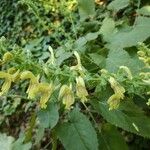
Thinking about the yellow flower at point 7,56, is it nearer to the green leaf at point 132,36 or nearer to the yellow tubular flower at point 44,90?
the yellow tubular flower at point 44,90

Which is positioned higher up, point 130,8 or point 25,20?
point 25,20

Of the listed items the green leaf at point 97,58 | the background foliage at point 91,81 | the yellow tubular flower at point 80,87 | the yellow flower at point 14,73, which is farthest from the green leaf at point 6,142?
the yellow tubular flower at point 80,87

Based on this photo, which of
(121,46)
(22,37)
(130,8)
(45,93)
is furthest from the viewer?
(22,37)

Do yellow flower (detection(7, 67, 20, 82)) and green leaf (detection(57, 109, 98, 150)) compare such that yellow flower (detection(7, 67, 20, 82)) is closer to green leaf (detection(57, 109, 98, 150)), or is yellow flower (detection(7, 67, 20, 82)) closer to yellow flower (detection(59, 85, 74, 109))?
yellow flower (detection(59, 85, 74, 109))

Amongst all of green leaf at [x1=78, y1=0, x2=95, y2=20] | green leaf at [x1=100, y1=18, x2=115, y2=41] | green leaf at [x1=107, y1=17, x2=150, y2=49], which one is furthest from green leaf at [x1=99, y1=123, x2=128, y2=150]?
green leaf at [x1=78, y1=0, x2=95, y2=20]

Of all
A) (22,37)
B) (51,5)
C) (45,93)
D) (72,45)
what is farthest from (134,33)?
(22,37)

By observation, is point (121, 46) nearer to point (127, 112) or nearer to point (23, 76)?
point (127, 112)

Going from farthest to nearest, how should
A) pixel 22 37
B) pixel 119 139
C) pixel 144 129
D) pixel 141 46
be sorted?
pixel 22 37
pixel 119 139
pixel 144 129
pixel 141 46
